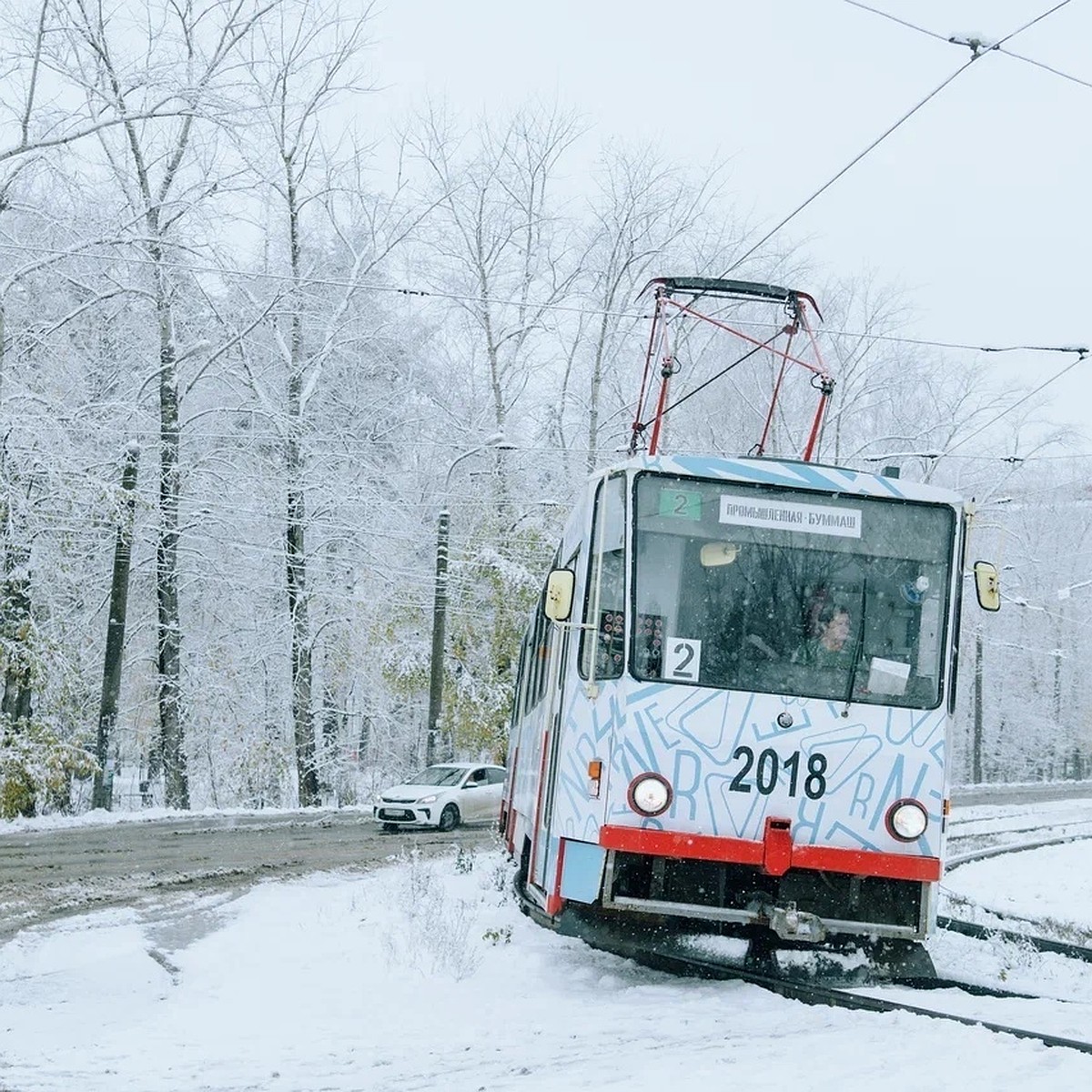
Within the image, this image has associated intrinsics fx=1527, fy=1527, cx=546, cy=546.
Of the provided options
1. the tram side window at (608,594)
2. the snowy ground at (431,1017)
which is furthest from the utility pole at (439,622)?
the tram side window at (608,594)

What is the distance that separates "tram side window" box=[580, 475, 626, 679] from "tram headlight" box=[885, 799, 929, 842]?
1.89 metres

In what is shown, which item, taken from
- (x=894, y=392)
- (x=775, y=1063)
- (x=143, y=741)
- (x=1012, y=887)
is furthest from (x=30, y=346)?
(x=894, y=392)

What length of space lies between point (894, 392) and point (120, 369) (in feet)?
→ 78.2

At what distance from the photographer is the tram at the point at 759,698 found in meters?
9.24

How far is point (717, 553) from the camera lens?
966cm

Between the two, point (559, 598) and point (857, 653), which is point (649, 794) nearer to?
point (559, 598)

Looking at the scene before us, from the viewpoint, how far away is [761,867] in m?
9.19

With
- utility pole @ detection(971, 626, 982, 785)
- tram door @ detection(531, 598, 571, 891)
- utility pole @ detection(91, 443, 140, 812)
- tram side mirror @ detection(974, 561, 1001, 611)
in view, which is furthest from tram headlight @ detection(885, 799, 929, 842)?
utility pole @ detection(971, 626, 982, 785)

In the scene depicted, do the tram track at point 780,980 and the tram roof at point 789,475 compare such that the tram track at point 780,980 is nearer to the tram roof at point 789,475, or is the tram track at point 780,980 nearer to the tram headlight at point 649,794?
the tram headlight at point 649,794

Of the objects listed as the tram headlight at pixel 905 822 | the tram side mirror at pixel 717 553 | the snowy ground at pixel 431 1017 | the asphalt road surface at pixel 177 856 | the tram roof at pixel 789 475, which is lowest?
the asphalt road surface at pixel 177 856

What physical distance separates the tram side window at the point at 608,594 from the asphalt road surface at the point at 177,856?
5.91 m

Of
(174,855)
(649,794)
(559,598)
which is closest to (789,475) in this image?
(559,598)

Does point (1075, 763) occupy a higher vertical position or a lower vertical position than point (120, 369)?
lower

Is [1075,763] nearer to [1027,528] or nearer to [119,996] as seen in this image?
[1027,528]
